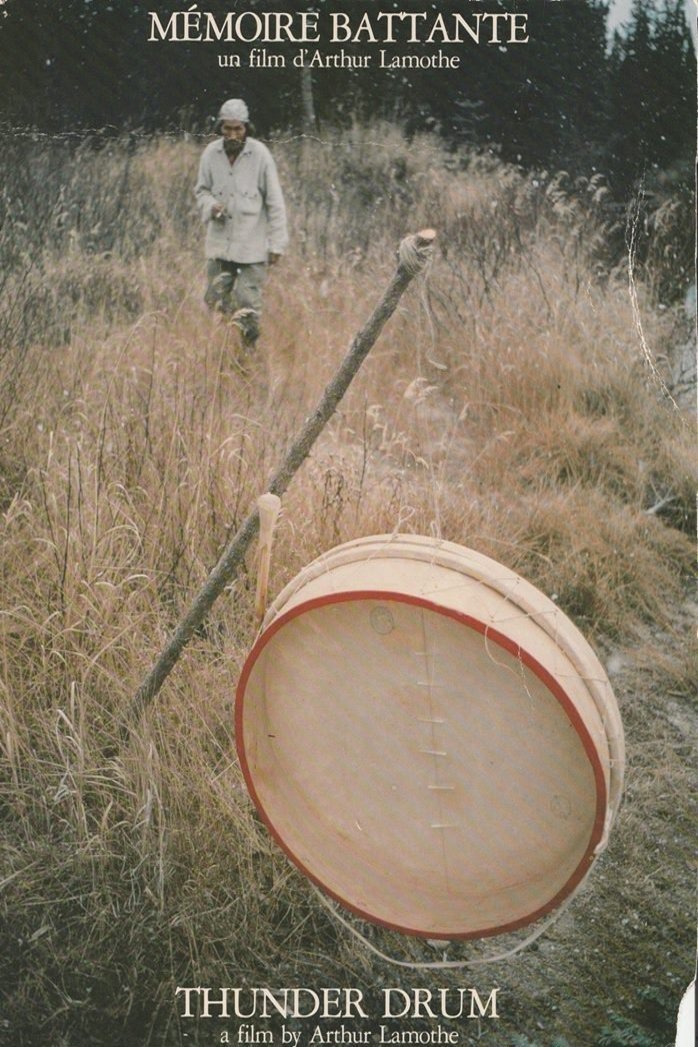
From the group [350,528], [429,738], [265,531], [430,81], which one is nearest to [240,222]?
[430,81]

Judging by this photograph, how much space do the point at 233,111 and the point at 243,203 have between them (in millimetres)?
483

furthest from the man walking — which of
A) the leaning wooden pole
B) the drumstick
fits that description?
the drumstick

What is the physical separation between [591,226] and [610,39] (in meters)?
0.46

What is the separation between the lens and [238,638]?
2641mm

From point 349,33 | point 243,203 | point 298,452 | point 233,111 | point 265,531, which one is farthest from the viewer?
Result: point 243,203

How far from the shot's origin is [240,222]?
3270mm

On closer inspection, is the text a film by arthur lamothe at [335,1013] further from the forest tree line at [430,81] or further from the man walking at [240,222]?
the forest tree line at [430,81]

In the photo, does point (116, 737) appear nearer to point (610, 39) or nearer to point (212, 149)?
point (212, 149)

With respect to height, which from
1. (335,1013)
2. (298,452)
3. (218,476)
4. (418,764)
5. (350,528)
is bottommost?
(335,1013)

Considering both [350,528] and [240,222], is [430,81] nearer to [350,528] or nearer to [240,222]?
[240,222]

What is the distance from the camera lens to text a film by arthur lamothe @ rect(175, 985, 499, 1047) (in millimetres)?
2359

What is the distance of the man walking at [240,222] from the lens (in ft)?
9.75

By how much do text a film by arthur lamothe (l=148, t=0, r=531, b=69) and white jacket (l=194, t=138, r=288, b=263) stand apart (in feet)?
1.69

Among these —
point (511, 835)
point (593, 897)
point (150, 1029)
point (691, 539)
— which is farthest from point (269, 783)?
point (691, 539)
